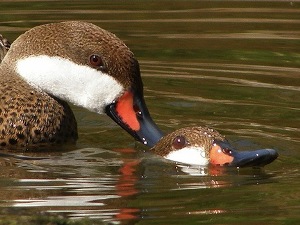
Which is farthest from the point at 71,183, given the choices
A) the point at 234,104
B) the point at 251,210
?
the point at 234,104

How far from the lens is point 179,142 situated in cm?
682

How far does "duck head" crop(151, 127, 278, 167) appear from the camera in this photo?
650 centimetres

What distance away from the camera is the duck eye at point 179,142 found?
6.80 meters

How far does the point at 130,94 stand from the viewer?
285 inches

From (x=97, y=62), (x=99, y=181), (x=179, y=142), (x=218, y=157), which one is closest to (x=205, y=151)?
(x=218, y=157)

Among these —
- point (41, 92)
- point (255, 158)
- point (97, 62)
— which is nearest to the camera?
point (255, 158)

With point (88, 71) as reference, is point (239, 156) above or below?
below

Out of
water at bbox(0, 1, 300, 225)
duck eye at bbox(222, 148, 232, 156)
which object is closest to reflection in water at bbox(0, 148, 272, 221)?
water at bbox(0, 1, 300, 225)

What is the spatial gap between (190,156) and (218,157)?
180 mm

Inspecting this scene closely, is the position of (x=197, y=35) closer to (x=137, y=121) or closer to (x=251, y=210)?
(x=137, y=121)

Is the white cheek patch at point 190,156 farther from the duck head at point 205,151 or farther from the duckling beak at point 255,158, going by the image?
the duckling beak at point 255,158

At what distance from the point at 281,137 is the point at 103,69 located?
1146 millimetres

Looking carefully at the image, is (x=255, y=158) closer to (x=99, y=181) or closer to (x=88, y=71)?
(x=99, y=181)

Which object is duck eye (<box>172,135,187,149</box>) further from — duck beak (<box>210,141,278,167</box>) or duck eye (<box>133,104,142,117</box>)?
duck eye (<box>133,104,142,117</box>)
